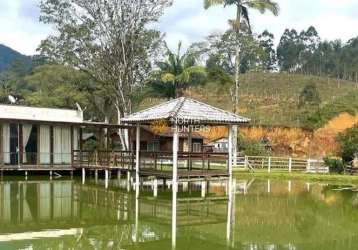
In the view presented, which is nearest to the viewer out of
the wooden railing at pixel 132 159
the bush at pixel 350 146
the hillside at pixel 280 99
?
the wooden railing at pixel 132 159

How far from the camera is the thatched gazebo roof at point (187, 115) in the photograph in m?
18.4

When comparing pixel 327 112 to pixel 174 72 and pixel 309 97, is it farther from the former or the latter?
pixel 174 72

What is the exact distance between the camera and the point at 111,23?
105 feet

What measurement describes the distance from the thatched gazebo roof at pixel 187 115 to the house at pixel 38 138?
9088 millimetres

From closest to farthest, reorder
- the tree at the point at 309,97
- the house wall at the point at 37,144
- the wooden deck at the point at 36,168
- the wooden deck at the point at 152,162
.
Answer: the wooden deck at the point at 152,162 < the wooden deck at the point at 36,168 < the house wall at the point at 37,144 < the tree at the point at 309,97

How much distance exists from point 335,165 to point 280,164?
4.03 metres

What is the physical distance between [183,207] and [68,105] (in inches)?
928

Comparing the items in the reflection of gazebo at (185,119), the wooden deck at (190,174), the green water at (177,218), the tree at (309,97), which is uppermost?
the tree at (309,97)

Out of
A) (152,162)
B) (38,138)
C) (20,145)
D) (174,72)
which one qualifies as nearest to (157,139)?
(174,72)

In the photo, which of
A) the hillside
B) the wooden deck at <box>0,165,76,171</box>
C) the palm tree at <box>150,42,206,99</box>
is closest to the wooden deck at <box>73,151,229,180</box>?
the wooden deck at <box>0,165,76,171</box>

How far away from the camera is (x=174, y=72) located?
37.4m

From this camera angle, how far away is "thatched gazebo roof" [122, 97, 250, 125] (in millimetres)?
18438

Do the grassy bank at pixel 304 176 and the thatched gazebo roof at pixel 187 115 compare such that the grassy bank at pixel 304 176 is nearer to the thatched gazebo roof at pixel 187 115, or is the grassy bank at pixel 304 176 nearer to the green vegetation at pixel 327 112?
the thatched gazebo roof at pixel 187 115

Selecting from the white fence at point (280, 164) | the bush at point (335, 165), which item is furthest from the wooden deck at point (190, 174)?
the bush at point (335, 165)
